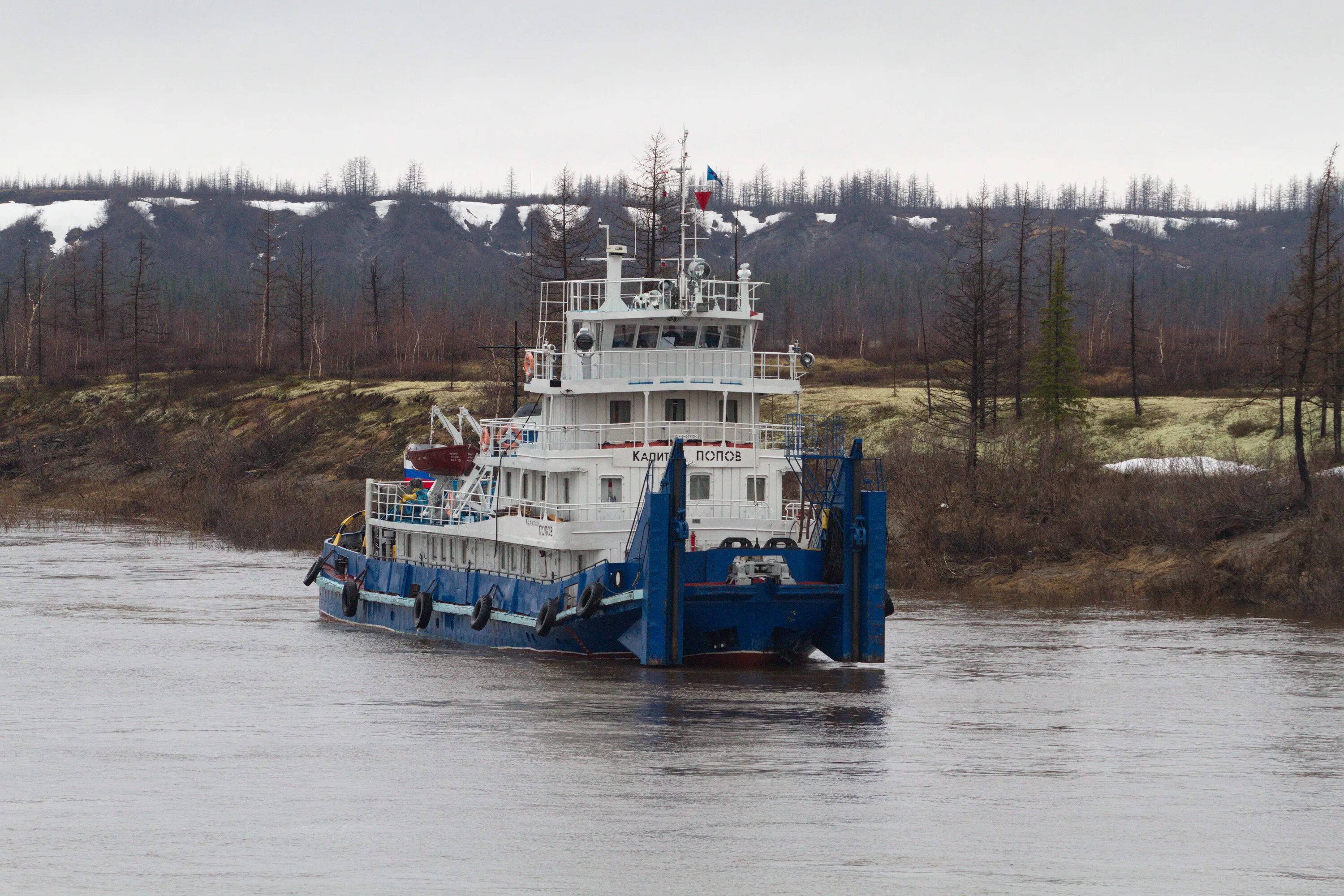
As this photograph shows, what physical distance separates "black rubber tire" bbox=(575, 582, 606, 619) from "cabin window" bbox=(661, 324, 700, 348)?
640 cm

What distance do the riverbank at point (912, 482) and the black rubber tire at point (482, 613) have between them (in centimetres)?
1601

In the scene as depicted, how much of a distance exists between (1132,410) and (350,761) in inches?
2250

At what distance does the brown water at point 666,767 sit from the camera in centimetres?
1988

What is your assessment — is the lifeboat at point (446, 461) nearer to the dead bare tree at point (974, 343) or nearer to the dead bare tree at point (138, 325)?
the dead bare tree at point (974, 343)

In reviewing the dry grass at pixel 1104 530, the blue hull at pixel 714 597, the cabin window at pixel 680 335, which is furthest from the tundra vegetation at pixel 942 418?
the blue hull at pixel 714 597

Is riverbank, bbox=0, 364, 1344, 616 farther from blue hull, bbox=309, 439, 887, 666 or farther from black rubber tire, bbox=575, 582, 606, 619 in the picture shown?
black rubber tire, bbox=575, 582, 606, 619

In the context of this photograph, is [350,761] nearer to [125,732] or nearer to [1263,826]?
[125,732]

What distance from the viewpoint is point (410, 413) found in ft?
290

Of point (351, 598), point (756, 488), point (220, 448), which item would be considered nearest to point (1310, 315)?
point (756, 488)

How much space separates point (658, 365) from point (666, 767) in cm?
1307

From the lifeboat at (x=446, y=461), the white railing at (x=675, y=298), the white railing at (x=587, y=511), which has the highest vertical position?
the white railing at (x=675, y=298)

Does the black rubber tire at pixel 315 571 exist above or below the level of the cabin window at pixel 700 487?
below

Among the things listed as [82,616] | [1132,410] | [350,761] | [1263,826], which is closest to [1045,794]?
A: [1263,826]

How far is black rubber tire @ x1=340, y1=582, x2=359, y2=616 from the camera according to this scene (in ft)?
142
